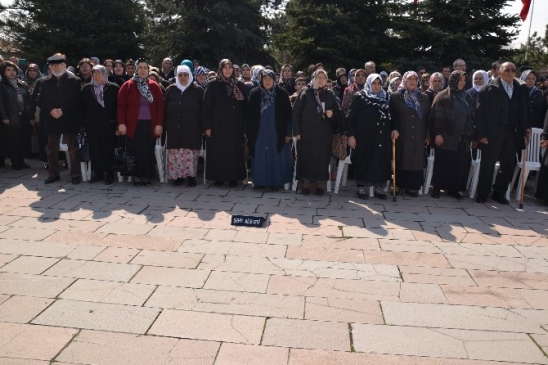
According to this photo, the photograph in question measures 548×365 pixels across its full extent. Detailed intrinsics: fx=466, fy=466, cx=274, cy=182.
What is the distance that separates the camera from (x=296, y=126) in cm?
682

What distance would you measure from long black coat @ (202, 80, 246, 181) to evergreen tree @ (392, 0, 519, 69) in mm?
8873

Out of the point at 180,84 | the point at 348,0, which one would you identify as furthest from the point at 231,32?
the point at 180,84

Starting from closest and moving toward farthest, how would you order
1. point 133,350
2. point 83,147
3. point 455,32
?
point 133,350 → point 83,147 → point 455,32

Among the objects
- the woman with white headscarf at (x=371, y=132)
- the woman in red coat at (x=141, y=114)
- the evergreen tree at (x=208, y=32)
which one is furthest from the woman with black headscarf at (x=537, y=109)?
the evergreen tree at (x=208, y=32)

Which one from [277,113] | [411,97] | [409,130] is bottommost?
[409,130]

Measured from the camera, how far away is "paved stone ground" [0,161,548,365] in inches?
117

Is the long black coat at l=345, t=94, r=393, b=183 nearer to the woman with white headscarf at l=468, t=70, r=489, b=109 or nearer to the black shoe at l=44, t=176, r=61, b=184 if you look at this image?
the woman with white headscarf at l=468, t=70, r=489, b=109

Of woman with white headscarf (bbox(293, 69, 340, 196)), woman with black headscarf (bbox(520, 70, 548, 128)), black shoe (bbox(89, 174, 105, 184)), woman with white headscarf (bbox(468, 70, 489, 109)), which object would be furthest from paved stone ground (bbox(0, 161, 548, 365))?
woman with black headscarf (bbox(520, 70, 548, 128))

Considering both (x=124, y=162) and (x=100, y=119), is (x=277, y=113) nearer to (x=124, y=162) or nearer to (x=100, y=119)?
(x=124, y=162)

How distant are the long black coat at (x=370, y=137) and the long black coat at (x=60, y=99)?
4.10 m

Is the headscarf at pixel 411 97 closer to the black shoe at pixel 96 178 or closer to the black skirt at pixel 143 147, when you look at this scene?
the black skirt at pixel 143 147

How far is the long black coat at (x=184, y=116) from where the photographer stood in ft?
23.3

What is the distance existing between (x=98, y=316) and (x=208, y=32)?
15.0 meters

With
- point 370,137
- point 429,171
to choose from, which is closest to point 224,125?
point 370,137
